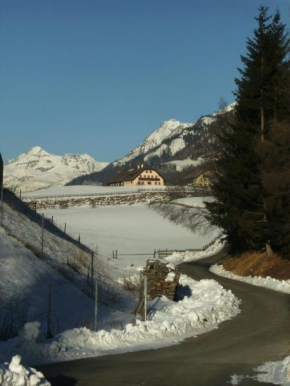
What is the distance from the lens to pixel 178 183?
331ft

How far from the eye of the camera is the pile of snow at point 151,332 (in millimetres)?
10375

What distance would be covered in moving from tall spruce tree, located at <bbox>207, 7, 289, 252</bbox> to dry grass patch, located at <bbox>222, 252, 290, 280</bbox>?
0.97 metres

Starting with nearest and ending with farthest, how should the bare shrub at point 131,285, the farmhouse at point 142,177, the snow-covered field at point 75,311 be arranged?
1. the snow-covered field at point 75,311
2. the bare shrub at point 131,285
3. the farmhouse at point 142,177

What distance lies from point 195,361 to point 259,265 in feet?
73.8

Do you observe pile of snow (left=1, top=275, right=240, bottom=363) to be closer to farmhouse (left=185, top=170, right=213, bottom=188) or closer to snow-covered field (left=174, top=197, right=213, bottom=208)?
farmhouse (left=185, top=170, right=213, bottom=188)

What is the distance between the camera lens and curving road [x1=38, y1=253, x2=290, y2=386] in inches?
338

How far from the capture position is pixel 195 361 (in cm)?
1030

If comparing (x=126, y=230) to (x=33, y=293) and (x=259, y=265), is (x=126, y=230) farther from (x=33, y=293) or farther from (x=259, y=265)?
(x=33, y=293)

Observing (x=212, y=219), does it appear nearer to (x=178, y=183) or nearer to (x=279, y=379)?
(x=279, y=379)

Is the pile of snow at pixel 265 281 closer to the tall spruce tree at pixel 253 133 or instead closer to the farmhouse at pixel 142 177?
the tall spruce tree at pixel 253 133

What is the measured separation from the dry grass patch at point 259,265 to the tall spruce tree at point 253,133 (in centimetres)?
97

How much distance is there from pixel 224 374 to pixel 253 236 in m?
23.7

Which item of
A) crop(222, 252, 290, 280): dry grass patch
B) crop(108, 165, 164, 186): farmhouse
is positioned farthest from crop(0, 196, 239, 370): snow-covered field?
crop(108, 165, 164, 186): farmhouse

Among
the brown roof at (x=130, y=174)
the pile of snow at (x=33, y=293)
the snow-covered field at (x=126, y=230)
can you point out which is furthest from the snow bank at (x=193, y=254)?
the brown roof at (x=130, y=174)
